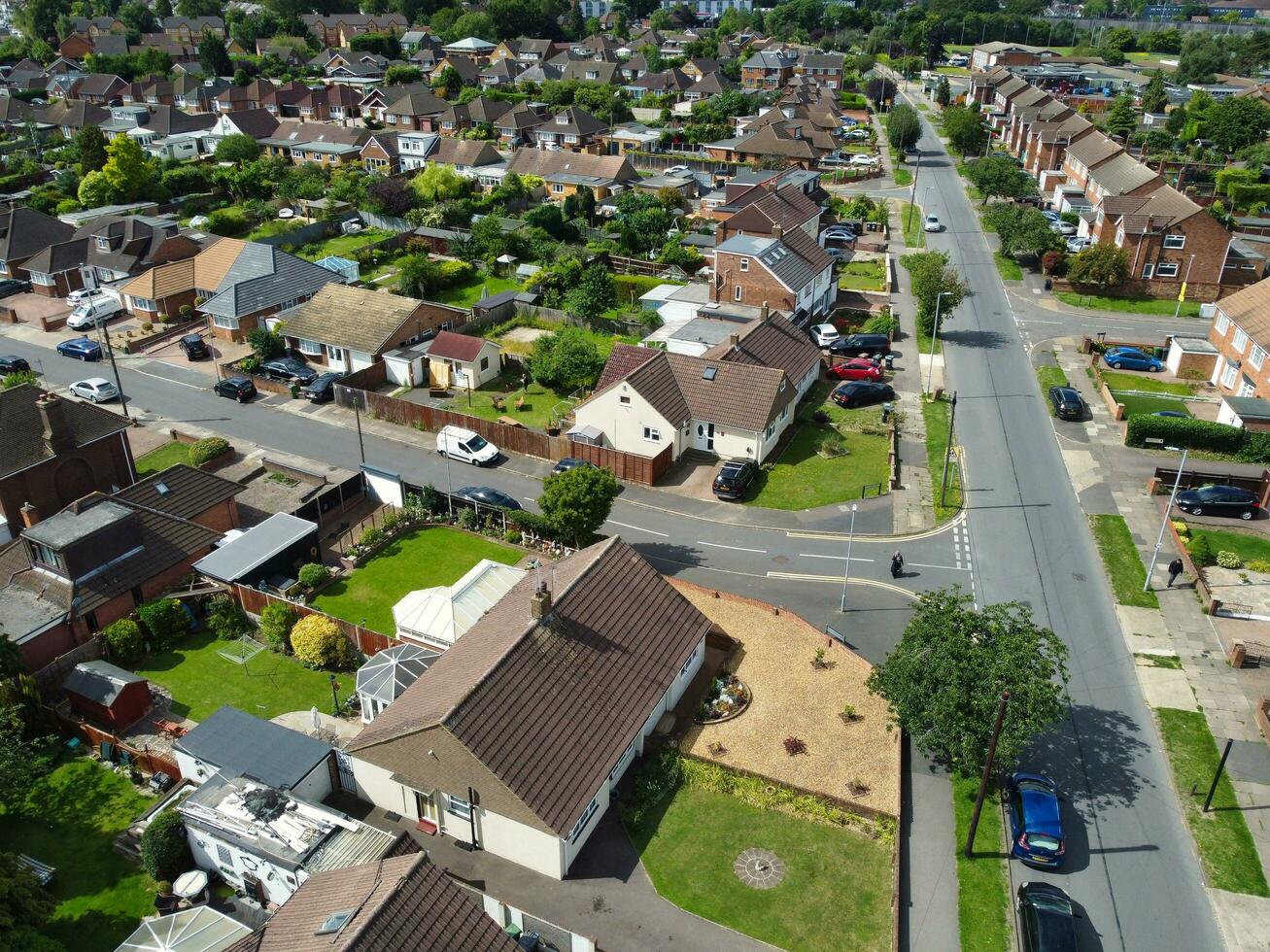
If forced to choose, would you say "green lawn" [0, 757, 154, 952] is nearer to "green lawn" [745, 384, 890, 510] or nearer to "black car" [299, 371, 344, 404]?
"black car" [299, 371, 344, 404]

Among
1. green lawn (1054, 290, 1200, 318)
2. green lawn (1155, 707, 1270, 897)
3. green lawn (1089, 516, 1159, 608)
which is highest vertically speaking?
green lawn (1054, 290, 1200, 318)

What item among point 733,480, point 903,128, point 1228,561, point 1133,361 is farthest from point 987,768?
point 903,128

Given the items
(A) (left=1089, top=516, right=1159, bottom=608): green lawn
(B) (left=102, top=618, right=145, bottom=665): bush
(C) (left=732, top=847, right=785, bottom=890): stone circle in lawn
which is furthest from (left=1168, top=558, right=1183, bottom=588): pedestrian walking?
(B) (left=102, top=618, right=145, bottom=665): bush

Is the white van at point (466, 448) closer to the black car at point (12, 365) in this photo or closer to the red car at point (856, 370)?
the red car at point (856, 370)

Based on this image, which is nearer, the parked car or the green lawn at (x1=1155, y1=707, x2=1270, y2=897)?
the green lawn at (x1=1155, y1=707, x2=1270, y2=897)

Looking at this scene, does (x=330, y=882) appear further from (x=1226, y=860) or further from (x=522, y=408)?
(x=522, y=408)

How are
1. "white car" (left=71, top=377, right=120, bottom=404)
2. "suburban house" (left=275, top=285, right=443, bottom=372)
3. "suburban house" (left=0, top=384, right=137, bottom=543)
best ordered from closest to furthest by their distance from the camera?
1. "suburban house" (left=0, top=384, right=137, bottom=543)
2. "white car" (left=71, top=377, right=120, bottom=404)
3. "suburban house" (left=275, top=285, right=443, bottom=372)

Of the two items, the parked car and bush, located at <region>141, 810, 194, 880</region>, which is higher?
the parked car
